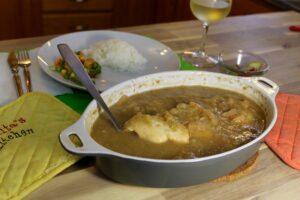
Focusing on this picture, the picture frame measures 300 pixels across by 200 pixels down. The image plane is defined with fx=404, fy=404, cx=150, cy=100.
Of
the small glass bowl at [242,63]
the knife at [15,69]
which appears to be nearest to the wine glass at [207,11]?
the small glass bowl at [242,63]

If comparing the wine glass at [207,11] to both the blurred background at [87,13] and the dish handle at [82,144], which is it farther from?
the blurred background at [87,13]

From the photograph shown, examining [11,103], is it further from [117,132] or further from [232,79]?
[232,79]

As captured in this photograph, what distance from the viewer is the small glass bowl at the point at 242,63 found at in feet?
Result: 3.63

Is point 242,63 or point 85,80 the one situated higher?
point 85,80

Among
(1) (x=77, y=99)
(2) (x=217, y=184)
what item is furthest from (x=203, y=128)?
(1) (x=77, y=99)

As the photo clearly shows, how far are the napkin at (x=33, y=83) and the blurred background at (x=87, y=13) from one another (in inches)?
56.9

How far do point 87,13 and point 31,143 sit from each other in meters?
1.96

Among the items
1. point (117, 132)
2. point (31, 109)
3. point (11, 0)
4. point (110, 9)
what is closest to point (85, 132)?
point (117, 132)

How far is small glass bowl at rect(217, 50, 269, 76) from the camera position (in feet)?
3.63

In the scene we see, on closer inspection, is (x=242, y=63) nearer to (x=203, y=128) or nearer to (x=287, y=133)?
(x=287, y=133)

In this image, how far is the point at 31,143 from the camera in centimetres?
73

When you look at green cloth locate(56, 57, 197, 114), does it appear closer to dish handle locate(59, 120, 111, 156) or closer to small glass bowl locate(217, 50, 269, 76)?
dish handle locate(59, 120, 111, 156)

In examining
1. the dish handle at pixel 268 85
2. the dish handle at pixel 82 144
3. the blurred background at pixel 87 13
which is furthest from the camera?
the blurred background at pixel 87 13

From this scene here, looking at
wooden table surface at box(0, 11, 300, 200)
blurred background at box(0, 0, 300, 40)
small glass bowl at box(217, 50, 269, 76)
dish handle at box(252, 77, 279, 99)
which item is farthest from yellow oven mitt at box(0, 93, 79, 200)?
blurred background at box(0, 0, 300, 40)
